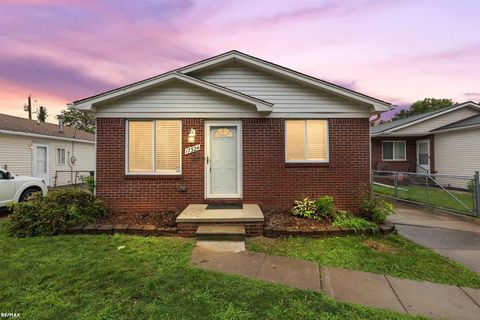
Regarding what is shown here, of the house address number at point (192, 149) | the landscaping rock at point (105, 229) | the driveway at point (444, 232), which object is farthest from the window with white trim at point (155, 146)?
the driveway at point (444, 232)

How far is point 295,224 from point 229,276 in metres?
2.85

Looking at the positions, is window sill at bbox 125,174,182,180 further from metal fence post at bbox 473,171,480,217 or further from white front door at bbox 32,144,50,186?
white front door at bbox 32,144,50,186

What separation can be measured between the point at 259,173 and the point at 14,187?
807cm

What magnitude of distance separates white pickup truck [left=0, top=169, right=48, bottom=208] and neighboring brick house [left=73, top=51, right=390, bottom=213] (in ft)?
12.0

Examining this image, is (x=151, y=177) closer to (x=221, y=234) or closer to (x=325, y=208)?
(x=221, y=234)

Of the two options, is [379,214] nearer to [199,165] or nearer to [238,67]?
[199,165]

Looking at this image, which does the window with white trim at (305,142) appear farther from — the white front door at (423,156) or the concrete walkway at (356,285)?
the white front door at (423,156)

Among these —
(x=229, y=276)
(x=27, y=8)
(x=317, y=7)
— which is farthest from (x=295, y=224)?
(x=27, y=8)

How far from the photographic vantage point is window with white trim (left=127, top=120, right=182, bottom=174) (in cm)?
740

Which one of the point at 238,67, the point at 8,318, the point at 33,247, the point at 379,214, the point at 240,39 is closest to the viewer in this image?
the point at 8,318

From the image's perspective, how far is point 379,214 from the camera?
649 centimetres

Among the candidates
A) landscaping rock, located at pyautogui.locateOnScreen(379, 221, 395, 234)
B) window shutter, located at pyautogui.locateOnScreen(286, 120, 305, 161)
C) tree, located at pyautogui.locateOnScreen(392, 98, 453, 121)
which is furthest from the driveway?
tree, located at pyautogui.locateOnScreen(392, 98, 453, 121)

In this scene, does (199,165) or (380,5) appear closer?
(199,165)

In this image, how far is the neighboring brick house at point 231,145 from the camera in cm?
730
